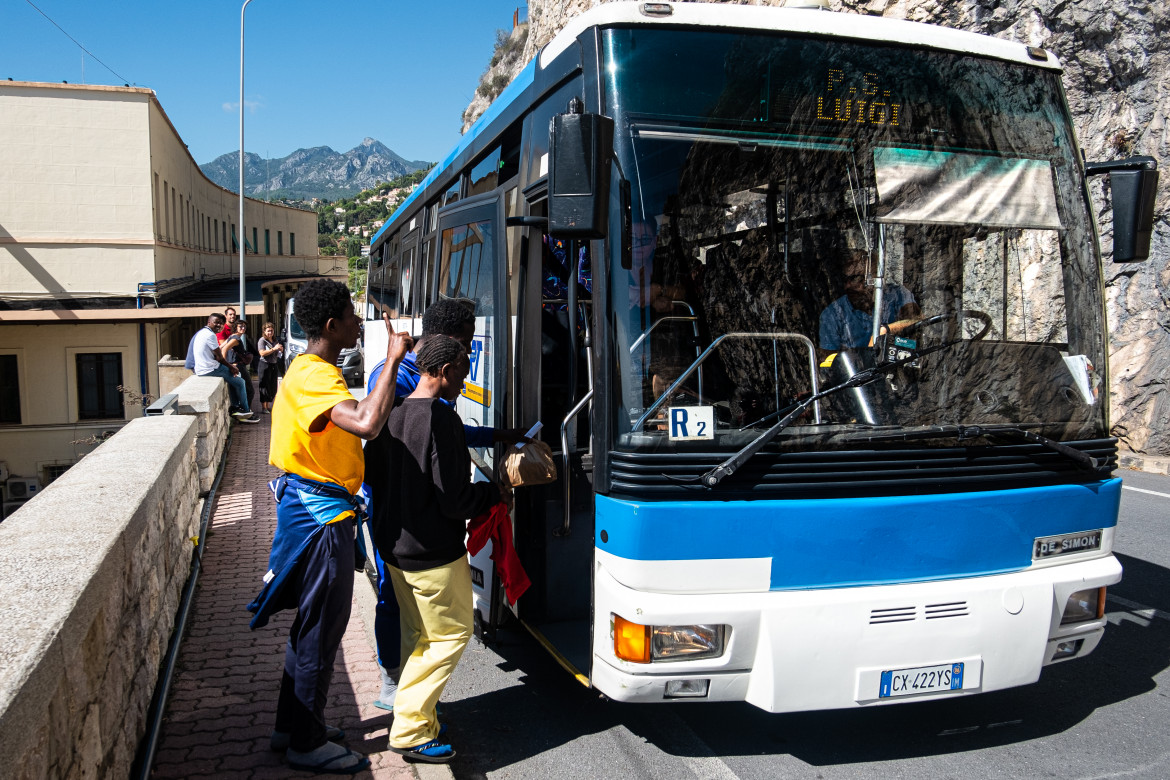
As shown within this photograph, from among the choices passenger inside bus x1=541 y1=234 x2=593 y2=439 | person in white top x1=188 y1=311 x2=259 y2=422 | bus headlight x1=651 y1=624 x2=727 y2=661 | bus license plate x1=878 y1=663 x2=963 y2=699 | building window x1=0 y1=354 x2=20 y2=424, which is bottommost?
building window x1=0 y1=354 x2=20 y2=424

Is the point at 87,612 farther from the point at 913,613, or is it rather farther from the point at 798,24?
the point at 798,24

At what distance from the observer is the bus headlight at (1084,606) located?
4121 mm

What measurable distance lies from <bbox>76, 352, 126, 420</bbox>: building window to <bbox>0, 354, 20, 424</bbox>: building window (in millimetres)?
1729

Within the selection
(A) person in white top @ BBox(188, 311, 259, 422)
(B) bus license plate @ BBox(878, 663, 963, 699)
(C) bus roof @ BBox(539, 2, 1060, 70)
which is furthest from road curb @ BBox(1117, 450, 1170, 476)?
(A) person in white top @ BBox(188, 311, 259, 422)

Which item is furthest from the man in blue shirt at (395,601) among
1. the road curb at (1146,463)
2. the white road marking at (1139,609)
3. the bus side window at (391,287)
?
the road curb at (1146,463)

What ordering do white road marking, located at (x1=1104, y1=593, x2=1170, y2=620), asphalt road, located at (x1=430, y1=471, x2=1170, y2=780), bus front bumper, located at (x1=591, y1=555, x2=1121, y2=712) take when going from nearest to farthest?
bus front bumper, located at (x1=591, y1=555, x2=1121, y2=712) → asphalt road, located at (x1=430, y1=471, x2=1170, y2=780) → white road marking, located at (x1=1104, y1=593, x2=1170, y2=620)

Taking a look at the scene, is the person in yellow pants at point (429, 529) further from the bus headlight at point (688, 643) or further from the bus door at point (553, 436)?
the bus headlight at point (688, 643)

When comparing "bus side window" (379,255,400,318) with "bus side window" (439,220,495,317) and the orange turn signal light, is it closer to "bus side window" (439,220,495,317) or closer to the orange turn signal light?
"bus side window" (439,220,495,317)

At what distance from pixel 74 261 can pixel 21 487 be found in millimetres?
7344

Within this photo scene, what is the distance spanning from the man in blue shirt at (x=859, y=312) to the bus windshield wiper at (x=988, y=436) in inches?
16.3

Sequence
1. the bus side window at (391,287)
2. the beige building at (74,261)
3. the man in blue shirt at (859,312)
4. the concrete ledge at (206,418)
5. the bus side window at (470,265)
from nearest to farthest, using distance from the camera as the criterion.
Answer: the man in blue shirt at (859,312) → the bus side window at (470,265) → the concrete ledge at (206,418) → the bus side window at (391,287) → the beige building at (74,261)

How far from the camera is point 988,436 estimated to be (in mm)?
3914

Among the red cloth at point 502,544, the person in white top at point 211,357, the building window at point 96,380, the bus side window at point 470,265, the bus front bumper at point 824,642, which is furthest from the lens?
the building window at point 96,380

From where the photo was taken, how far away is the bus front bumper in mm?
3670
